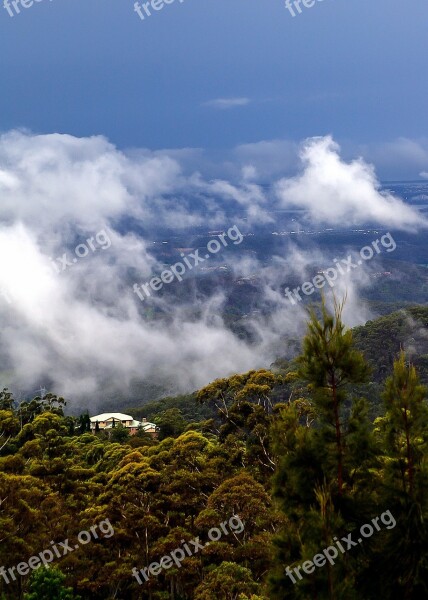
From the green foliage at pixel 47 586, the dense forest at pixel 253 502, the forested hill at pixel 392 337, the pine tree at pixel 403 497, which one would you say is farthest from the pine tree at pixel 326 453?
the forested hill at pixel 392 337

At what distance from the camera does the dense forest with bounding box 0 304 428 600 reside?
6.07 m

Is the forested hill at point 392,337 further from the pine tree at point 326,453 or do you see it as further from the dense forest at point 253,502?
the pine tree at point 326,453

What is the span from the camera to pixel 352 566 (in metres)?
6.18

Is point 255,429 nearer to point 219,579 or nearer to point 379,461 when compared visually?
point 219,579

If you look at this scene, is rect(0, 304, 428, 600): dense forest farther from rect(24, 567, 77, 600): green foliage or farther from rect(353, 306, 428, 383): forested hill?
rect(353, 306, 428, 383): forested hill

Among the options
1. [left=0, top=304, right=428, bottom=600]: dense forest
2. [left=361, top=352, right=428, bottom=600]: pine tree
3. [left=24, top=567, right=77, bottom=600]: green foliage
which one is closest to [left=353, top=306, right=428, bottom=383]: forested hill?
[left=0, top=304, right=428, bottom=600]: dense forest

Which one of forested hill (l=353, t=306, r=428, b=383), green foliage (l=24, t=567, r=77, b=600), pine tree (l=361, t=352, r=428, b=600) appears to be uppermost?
forested hill (l=353, t=306, r=428, b=383)

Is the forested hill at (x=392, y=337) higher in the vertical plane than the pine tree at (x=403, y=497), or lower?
higher

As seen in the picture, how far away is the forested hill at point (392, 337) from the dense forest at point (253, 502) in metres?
48.0

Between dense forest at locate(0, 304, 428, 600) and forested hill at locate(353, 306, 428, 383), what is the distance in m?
48.0

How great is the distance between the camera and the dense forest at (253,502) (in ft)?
19.9

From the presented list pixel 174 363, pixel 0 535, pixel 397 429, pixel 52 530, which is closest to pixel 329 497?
pixel 397 429

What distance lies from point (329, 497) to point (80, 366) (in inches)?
6834

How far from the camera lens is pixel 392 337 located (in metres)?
78.0
